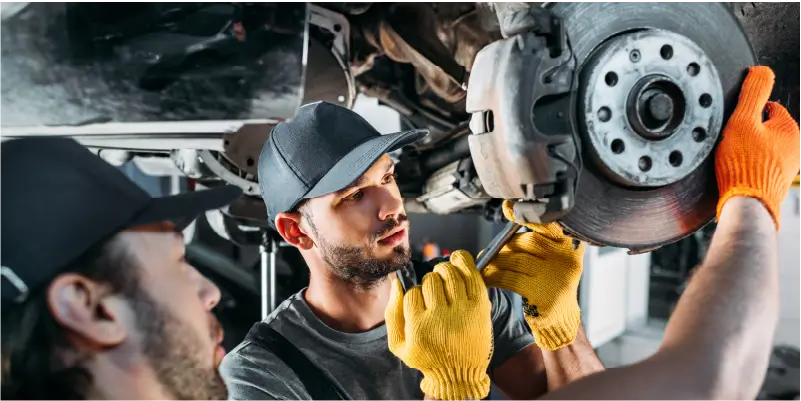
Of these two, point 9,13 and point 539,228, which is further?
point 539,228

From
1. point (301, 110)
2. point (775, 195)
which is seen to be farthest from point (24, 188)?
point (775, 195)

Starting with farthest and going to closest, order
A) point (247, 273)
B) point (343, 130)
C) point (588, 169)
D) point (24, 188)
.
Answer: point (247, 273), point (343, 130), point (588, 169), point (24, 188)

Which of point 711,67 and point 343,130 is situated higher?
point 711,67

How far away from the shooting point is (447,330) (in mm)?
746

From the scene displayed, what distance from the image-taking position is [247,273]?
3.40 feet

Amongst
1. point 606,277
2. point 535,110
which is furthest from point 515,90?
point 606,277

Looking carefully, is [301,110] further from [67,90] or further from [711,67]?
[711,67]

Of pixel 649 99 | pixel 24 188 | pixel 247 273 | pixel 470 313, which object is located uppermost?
pixel 649 99

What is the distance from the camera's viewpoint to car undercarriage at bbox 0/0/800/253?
624 mm

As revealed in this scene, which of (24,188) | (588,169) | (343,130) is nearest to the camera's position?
(24,188)

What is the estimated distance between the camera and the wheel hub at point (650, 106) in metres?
0.65

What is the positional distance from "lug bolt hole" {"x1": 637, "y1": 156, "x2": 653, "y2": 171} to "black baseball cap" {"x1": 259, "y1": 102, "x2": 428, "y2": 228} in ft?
0.92

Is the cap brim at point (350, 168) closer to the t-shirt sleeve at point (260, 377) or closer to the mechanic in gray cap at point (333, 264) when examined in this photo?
the mechanic in gray cap at point (333, 264)

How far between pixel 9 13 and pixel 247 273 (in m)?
0.54
